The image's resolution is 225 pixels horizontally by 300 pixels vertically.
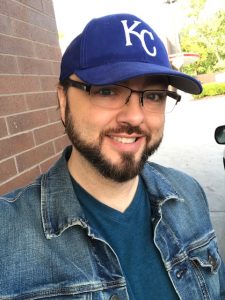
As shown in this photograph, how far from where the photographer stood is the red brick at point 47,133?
2921mm

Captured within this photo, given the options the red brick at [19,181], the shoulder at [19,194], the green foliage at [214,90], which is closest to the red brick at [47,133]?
the red brick at [19,181]

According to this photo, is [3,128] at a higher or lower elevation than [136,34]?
lower

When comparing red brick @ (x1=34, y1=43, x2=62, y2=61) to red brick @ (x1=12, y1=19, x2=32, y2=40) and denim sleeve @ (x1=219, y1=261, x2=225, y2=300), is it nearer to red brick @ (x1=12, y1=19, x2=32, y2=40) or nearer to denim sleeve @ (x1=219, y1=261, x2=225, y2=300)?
red brick @ (x1=12, y1=19, x2=32, y2=40)

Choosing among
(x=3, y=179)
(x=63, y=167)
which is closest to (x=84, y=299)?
(x=63, y=167)

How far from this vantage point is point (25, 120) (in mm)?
2738

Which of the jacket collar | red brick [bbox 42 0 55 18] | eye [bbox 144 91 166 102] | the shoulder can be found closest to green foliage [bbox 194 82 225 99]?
red brick [bbox 42 0 55 18]

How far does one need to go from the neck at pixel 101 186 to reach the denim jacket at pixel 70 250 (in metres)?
0.06

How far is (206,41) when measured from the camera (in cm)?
3759

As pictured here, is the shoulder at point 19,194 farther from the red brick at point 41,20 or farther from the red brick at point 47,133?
the red brick at point 41,20

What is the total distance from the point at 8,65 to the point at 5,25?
11.0 inches

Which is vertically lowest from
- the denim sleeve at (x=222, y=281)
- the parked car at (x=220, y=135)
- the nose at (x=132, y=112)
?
the denim sleeve at (x=222, y=281)

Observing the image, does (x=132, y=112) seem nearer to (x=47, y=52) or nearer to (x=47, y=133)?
(x=47, y=133)

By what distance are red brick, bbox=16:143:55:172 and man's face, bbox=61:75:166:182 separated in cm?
117

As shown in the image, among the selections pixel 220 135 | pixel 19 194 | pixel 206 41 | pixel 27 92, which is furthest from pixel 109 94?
pixel 206 41
